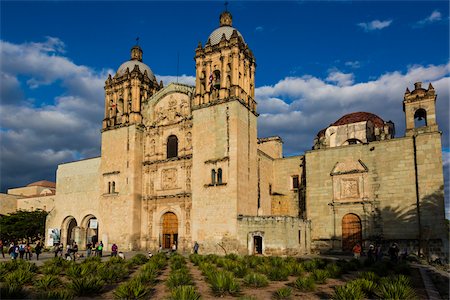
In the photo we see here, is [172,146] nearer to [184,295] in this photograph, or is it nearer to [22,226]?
[184,295]

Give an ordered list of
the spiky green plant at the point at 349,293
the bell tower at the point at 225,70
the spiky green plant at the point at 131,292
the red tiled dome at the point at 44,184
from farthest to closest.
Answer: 1. the red tiled dome at the point at 44,184
2. the bell tower at the point at 225,70
3. the spiky green plant at the point at 131,292
4. the spiky green plant at the point at 349,293

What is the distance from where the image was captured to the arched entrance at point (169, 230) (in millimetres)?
31844

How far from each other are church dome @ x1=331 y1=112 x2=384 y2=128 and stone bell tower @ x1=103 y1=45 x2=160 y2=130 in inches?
666

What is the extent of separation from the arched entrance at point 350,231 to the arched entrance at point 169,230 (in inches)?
491

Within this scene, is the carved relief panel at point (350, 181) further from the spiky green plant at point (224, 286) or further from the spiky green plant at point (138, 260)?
the spiky green plant at point (224, 286)

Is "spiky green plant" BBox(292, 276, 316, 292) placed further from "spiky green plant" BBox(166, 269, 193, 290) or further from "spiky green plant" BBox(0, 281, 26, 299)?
"spiky green plant" BBox(0, 281, 26, 299)

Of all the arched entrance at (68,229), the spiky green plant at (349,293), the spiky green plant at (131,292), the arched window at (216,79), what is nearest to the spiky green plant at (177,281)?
the spiky green plant at (131,292)

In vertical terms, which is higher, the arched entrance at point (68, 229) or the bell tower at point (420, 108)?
the bell tower at point (420, 108)

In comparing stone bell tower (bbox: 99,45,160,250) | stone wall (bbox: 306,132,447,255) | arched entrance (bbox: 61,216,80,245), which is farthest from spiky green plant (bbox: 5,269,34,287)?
arched entrance (bbox: 61,216,80,245)

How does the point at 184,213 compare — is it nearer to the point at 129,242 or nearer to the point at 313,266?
the point at 129,242

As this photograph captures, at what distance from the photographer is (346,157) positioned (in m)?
29.5

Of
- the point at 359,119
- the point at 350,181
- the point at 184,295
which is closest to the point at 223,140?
the point at 350,181

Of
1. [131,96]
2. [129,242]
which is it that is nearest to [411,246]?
[129,242]

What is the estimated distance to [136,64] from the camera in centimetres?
3806
